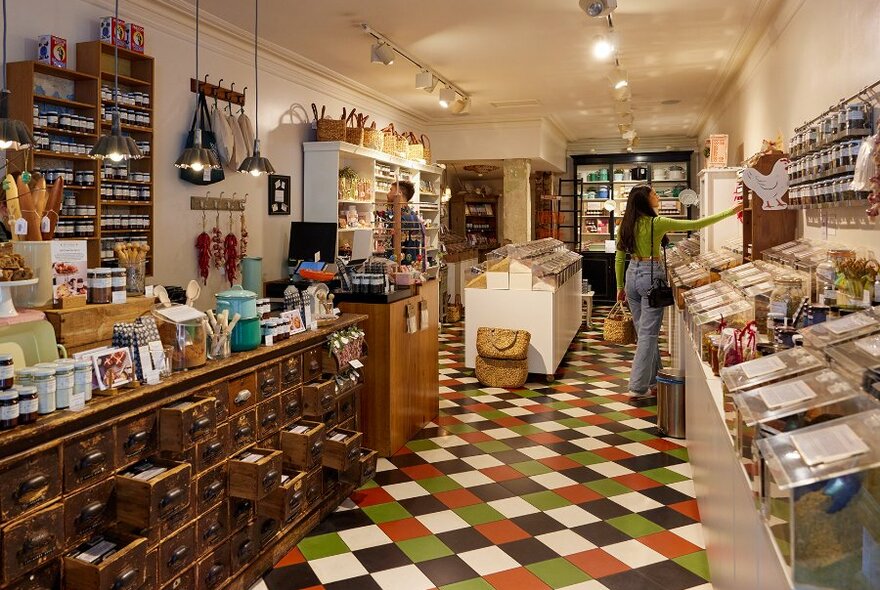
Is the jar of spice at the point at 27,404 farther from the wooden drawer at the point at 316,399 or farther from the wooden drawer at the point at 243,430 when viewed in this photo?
the wooden drawer at the point at 316,399

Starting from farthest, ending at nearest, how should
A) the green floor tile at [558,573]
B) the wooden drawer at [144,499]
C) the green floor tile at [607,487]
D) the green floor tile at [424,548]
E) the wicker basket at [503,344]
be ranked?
the wicker basket at [503,344] → the green floor tile at [607,487] → the green floor tile at [424,548] → the green floor tile at [558,573] → the wooden drawer at [144,499]

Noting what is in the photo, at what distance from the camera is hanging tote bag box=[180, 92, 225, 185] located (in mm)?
6098

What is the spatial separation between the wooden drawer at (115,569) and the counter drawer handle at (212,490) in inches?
19.0

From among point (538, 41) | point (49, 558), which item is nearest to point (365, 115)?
point (538, 41)

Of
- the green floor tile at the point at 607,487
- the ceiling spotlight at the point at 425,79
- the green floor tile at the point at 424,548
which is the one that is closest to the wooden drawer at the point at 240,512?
the green floor tile at the point at 424,548

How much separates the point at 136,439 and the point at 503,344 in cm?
483

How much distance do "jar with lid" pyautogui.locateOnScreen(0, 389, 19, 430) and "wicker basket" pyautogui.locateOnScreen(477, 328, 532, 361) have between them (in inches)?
207

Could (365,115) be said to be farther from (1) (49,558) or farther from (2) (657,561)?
(1) (49,558)

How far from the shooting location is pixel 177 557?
8.87ft

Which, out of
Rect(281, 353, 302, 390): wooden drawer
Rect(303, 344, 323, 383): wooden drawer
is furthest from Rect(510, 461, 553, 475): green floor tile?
Rect(281, 353, 302, 390): wooden drawer

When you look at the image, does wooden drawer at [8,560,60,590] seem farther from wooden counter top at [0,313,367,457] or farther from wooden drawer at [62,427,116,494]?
wooden counter top at [0,313,367,457]

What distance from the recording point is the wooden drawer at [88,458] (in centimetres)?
225

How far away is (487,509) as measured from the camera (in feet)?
13.4

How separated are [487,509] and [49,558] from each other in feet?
8.17
